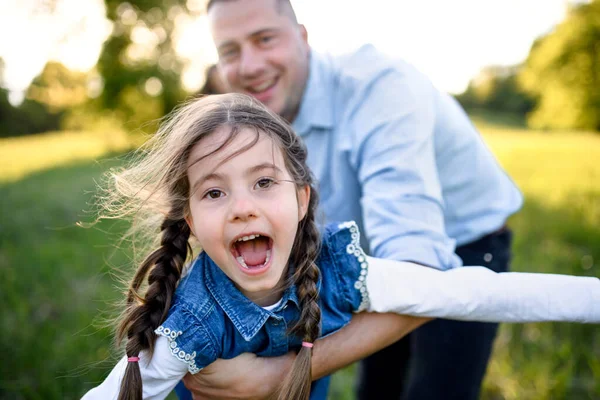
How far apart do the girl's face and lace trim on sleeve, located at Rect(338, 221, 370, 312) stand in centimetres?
23

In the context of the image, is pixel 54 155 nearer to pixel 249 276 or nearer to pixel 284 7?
pixel 284 7

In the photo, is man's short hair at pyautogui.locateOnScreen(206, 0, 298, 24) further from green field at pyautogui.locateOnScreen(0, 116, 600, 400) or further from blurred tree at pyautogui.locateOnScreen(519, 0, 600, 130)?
blurred tree at pyautogui.locateOnScreen(519, 0, 600, 130)

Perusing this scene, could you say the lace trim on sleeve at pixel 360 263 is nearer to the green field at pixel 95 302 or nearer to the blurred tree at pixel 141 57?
the green field at pixel 95 302

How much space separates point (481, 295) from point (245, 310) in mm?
750

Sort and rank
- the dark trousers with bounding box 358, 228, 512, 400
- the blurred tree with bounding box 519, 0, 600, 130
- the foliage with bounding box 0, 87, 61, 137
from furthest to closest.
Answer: the foliage with bounding box 0, 87, 61, 137
the blurred tree with bounding box 519, 0, 600, 130
the dark trousers with bounding box 358, 228, 512, 400

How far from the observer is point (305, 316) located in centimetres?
144

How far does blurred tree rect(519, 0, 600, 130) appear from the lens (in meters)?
28.5

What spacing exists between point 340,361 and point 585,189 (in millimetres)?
7159

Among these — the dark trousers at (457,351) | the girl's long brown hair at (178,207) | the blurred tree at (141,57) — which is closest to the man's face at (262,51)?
the girl's long brown hair at (178,207)

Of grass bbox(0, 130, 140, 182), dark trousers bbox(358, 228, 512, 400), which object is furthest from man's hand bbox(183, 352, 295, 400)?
grass bbox(0, 130, 140, 182)

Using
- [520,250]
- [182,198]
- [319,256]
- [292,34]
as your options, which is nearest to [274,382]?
[319,256]

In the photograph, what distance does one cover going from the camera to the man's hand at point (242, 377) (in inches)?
57.6

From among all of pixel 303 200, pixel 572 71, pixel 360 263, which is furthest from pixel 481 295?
pixel 572 71

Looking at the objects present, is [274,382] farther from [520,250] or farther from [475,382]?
[520,250]
